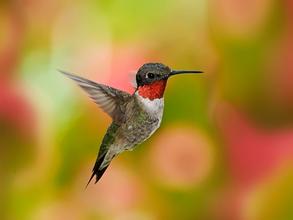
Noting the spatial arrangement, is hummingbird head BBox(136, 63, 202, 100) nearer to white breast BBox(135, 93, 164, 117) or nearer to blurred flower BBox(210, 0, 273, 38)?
white breast BBox(135, 93, 164, 117)

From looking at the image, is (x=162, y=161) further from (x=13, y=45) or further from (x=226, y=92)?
(x=13, y=45)

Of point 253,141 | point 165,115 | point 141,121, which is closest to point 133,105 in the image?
point 141,121

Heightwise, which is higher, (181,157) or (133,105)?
(133,105)

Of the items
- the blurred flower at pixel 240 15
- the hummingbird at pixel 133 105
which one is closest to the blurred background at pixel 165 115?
the blurred flower at pixel 240 15

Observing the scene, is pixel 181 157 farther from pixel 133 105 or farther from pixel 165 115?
pixel 133 105

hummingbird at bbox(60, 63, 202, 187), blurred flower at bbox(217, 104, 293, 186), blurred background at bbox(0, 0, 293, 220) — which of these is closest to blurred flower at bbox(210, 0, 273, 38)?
blurred background at bbox(0, 0, 293, 220)

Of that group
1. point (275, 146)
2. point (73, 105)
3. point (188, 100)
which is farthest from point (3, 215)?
point (275, 146)
